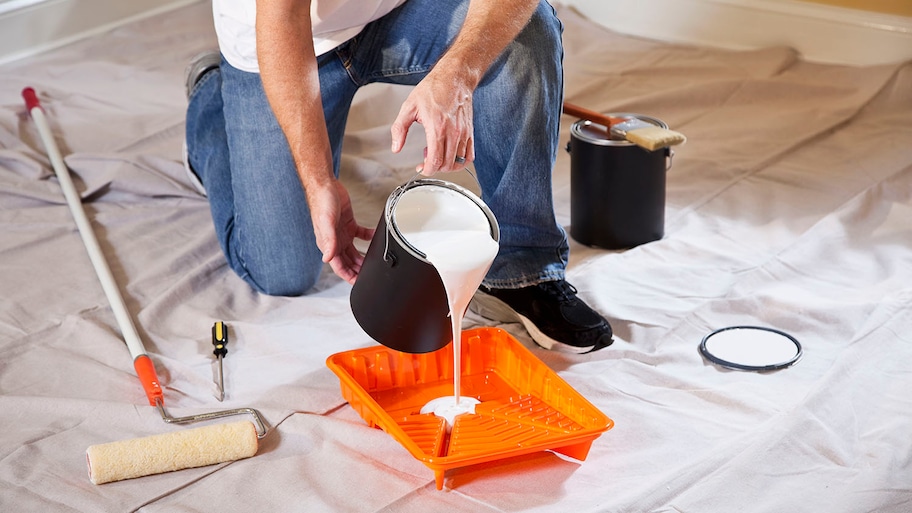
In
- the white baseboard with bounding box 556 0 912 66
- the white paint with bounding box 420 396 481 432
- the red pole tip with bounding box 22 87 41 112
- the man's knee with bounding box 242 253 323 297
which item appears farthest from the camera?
the white baseboard with bounding box 556 0 912 66

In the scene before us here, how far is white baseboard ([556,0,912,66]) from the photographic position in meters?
2.54

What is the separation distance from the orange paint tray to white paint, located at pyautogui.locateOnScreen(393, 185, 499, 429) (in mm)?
40

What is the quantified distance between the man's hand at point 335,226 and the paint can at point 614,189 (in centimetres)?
50

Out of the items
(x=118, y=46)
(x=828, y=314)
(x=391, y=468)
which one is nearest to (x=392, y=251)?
(x=391, y=468)

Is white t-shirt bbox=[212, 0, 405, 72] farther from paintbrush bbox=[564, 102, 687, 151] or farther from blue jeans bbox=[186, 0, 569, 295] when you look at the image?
paintbrush bbox=[564, 102, 687, 151]

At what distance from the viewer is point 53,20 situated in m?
2.67

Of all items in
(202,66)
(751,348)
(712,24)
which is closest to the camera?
(751,348)

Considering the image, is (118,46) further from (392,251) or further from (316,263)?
(392,251)

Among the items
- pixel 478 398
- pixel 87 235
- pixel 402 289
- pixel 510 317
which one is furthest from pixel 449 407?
pixel 87 235

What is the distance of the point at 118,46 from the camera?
2.68m

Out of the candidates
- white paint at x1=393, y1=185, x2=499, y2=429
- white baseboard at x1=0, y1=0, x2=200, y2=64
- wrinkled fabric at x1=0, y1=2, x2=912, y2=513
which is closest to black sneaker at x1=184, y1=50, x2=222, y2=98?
wrinkled fabric at x1=0, y1=2, x2=912, y2=513

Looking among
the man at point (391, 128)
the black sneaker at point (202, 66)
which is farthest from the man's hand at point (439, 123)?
the black sneaker at point (202, 66)

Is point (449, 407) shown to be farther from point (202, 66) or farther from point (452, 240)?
point (202, 66)

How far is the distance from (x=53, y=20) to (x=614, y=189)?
1751mm
